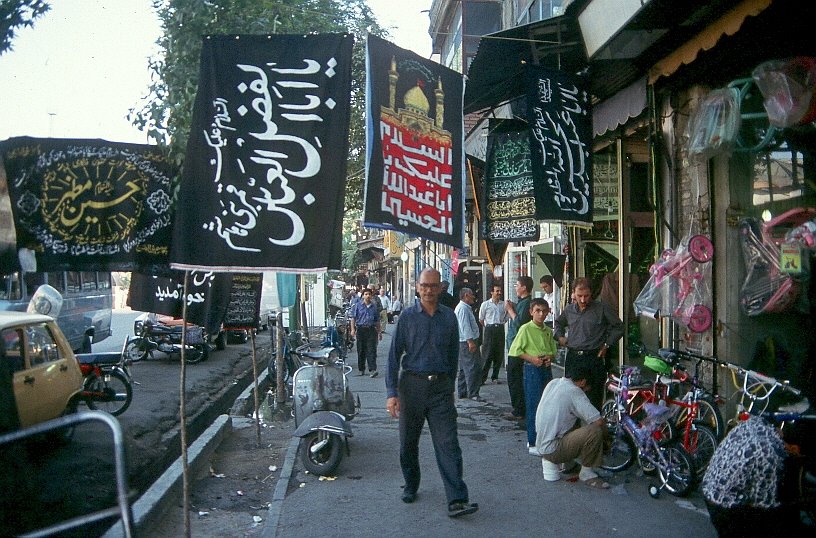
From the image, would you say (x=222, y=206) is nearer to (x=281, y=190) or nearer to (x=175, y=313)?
(x=281, y=190)

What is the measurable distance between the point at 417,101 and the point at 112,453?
5.58m

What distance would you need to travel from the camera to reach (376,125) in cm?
579

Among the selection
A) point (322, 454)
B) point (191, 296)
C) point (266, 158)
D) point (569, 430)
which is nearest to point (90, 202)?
point (191, 296)

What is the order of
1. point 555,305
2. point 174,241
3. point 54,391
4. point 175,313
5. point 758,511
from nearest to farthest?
point 758,511 < point 174,241 < point 54,391 < point 175,313 < point 555,305

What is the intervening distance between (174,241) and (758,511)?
13.3ft

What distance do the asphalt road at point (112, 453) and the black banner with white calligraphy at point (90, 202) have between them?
198 cm

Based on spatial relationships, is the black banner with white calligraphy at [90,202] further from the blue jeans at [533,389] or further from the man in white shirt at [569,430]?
the man in white shirt at [569,430]

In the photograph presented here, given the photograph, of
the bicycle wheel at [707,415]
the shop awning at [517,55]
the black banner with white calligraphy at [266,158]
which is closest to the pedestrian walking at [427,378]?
the black banner with white calligraphy at [266,158]

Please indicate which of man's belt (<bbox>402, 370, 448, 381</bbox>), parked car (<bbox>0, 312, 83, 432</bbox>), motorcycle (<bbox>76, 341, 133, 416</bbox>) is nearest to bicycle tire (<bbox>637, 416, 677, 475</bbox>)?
man's belt (<bbox>402, 370, 448, 381</bbox>)

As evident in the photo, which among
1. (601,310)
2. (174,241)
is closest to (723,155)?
(601,310)

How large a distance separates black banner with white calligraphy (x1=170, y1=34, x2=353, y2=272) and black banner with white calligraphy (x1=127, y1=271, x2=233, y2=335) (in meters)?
4.37

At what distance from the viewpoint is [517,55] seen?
915cm

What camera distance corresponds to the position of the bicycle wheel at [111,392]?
35.9ft

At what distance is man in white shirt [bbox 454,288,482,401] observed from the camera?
40.2 ft
